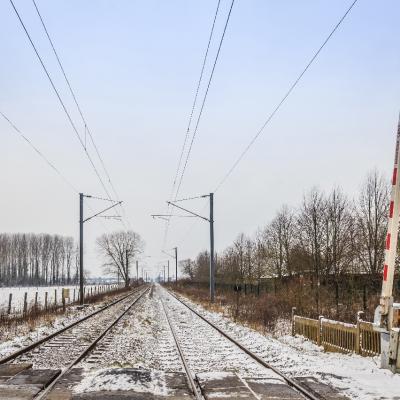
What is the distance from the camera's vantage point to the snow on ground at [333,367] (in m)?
8.98

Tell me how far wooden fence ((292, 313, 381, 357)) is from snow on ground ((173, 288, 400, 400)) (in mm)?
196

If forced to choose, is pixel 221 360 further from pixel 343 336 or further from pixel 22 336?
pixel 22 336

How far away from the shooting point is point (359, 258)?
3272 centimetres

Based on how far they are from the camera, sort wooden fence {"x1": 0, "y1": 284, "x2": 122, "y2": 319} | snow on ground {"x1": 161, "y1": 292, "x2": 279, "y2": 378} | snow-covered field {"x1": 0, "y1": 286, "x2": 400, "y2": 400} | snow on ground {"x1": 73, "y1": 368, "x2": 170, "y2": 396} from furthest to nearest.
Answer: wooden fence {"x1": 0, "y1": 284, "x2": 122, "y2": 319} → snow on ground {"x1": 161, "y1": 292, "x2": 279, "y2": 378} → snow-covered field {"x1": 0, "y1": 286, "x2": 400, "y2": 400} → snow on ground {"x1": 73, "y1": 368, "x2": 170, "y2": 396}

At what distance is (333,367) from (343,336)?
2478 mm

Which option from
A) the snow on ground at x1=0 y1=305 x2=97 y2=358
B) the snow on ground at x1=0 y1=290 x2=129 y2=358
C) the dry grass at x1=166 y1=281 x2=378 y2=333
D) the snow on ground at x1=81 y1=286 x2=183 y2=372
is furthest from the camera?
the dry grass at x1=166 y1=281 x2=378 y2=333

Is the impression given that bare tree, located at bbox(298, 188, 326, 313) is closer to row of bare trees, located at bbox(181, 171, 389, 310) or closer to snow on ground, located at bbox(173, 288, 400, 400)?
row of bare trees, located at bbox(181, 171, 389, 310)

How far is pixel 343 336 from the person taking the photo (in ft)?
45.0

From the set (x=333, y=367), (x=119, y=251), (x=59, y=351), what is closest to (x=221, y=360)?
(x=333, y=367)

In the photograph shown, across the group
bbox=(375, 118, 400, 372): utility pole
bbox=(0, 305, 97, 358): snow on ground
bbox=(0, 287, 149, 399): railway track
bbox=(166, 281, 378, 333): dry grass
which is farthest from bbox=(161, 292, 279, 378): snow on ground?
bbox=(0, 305, 97, 358): snow on ground

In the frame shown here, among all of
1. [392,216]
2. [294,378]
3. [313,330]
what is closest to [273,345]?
[313,330]

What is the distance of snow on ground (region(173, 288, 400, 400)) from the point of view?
8984 mm

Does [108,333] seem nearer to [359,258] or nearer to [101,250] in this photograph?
[359,258]

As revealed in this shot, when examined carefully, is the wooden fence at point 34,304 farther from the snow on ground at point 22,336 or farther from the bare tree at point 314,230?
the bare tree at point 314,230
